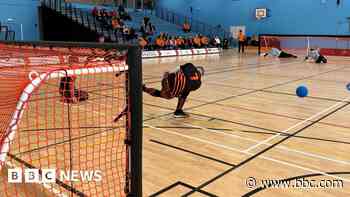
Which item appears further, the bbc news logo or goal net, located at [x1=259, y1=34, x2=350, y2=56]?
goal net, located at [x1=259, y1=34, x2=350, y2=56]

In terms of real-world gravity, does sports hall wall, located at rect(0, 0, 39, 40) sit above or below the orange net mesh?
above

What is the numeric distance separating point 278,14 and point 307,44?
16.5 feet

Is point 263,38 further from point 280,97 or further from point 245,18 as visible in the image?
point 280,97

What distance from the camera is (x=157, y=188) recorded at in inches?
131

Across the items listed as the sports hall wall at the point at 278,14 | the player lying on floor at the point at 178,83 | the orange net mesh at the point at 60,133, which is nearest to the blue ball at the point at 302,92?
the player lying on floor at the point at 178,83

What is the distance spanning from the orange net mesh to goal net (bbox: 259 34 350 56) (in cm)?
1828

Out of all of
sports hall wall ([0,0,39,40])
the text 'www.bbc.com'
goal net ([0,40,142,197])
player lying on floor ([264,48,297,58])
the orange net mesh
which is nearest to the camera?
goal net ([0,40,142,197])

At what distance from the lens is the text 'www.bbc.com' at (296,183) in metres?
3.40

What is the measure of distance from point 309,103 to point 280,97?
2.51ft

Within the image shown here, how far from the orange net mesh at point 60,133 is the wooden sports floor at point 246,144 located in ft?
1.57

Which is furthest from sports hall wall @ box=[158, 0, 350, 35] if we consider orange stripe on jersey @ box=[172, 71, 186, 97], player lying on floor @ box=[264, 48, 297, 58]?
orange stripe on jersey @ box=[172, 71, 186, 97]

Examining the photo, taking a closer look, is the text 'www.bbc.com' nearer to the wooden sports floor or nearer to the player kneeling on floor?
the wooden sports floor

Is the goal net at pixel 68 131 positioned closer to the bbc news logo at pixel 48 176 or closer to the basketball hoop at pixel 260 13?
the bbc news logo at pixel 48 176

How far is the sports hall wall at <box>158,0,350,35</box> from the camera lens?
2380 centimetres
